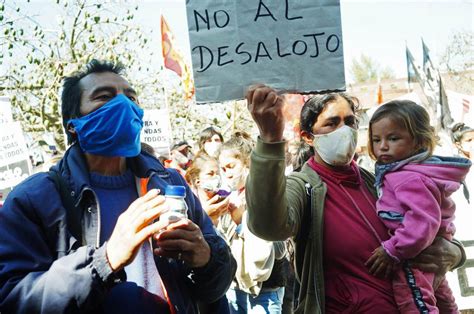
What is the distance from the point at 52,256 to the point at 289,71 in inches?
44.2

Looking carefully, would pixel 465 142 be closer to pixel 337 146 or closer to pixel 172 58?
pixel 337 146

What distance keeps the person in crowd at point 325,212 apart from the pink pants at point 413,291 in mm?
31

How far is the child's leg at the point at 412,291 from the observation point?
8.23ft

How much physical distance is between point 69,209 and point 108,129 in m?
0.38

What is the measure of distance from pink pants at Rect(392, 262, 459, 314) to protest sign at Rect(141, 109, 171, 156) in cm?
740

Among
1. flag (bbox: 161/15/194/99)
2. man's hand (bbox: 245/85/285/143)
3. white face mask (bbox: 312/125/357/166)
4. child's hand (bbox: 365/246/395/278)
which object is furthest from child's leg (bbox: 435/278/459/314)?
flag (bbox: 161/15/194/99)

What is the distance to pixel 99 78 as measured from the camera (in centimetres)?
254

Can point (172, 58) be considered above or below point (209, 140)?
above

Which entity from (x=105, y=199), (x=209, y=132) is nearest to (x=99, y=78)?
(x=105, y=199)

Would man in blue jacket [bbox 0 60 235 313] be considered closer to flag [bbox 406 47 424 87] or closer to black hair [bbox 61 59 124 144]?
black hair [bbox 61 59 124 144]

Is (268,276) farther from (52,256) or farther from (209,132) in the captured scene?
(209,132)

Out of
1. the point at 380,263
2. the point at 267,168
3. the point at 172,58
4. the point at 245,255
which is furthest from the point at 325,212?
the point at 172,58

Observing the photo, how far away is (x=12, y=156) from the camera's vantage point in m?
7.71

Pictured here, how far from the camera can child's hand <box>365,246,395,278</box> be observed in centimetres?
251
